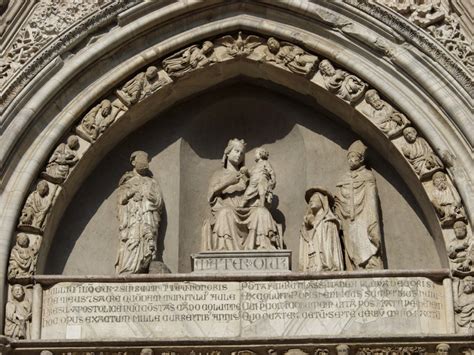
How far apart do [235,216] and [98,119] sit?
161cm

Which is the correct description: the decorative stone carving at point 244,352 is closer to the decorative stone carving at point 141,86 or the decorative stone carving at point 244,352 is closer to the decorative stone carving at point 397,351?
the decorative stone carving at point 397,351

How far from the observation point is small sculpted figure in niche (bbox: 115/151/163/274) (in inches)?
557

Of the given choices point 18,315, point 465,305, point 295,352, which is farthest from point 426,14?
point 18,315

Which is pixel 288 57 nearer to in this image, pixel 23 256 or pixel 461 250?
pixel 461 250

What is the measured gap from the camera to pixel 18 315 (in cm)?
1354

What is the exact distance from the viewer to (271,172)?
14.8 m

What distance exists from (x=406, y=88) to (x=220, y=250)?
7.61ft

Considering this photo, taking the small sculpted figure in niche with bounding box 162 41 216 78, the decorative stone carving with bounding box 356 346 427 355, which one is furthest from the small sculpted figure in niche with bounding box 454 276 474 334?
the small sculpted figure in niche with bounding box 162 41 216 78

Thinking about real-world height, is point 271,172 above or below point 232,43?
below

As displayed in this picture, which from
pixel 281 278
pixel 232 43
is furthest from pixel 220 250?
pixel 232 43

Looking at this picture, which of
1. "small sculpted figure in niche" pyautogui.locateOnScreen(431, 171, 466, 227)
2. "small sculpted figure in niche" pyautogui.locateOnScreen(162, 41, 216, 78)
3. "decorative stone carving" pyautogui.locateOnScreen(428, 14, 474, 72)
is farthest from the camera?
"small sculpted figure in niche" pyautogui.locateOnScreen(162, 41, 216, 78)

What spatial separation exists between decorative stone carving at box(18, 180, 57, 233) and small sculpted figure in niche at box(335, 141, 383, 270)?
2.77m

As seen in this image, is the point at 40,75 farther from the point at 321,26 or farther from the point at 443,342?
the point at 443,342

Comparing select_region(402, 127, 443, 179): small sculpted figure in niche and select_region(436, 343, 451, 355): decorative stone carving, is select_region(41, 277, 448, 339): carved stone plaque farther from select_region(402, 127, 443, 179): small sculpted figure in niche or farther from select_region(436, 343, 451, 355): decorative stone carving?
select_region(402, 127, 443, 179): small sculpted figure in niche
